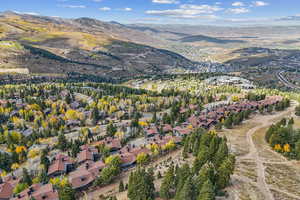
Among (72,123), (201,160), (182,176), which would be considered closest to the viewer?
(182,176)

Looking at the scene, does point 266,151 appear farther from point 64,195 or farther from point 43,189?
point 43,189

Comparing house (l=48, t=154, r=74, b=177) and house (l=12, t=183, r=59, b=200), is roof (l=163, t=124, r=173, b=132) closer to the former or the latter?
house (l=48, t=154, r=74, b=177)

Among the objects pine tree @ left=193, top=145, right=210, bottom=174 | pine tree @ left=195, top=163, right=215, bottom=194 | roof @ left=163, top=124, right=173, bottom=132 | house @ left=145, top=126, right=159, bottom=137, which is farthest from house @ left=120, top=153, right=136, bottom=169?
pine tree @ left=195, top=163, right=215, bottom=194

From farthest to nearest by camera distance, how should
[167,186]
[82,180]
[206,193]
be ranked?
[82,180] < [167,186] < [206,193]

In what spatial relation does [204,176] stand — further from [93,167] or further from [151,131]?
[151,131]

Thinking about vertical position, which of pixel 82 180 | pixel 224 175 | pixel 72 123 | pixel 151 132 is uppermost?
pixel 224 175

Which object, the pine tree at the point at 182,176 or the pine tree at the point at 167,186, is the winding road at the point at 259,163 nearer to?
the pine tree at the point at 182,176

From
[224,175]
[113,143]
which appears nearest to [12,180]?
[113,143]
